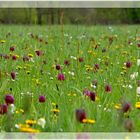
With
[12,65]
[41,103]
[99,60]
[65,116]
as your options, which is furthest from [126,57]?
[65,116]

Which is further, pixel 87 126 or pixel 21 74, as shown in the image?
pixel 21 74

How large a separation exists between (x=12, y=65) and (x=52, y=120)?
55.3 inches

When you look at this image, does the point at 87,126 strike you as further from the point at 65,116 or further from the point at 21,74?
the point at 21,74

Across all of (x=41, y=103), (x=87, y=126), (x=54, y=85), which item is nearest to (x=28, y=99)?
(x=87, y=126)

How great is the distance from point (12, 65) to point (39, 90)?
0.87 m

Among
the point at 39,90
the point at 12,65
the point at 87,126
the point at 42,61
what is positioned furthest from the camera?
the point at 42,61

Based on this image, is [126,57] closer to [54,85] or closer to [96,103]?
[54,85]

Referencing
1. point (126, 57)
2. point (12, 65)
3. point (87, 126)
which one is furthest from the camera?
point (126, 57)

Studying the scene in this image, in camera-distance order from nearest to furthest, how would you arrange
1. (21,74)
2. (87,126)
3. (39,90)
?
1. (87,126)
2. (39,90)
3. (21,74)

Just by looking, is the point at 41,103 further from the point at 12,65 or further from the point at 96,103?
the point at 12,65

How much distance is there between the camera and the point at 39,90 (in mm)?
2076

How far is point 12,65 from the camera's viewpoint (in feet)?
9.50

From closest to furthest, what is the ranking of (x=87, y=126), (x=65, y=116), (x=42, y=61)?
(x=87, y=126), (x=65, y=116), (x=42, y=61)

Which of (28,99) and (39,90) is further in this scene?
(39,90)
